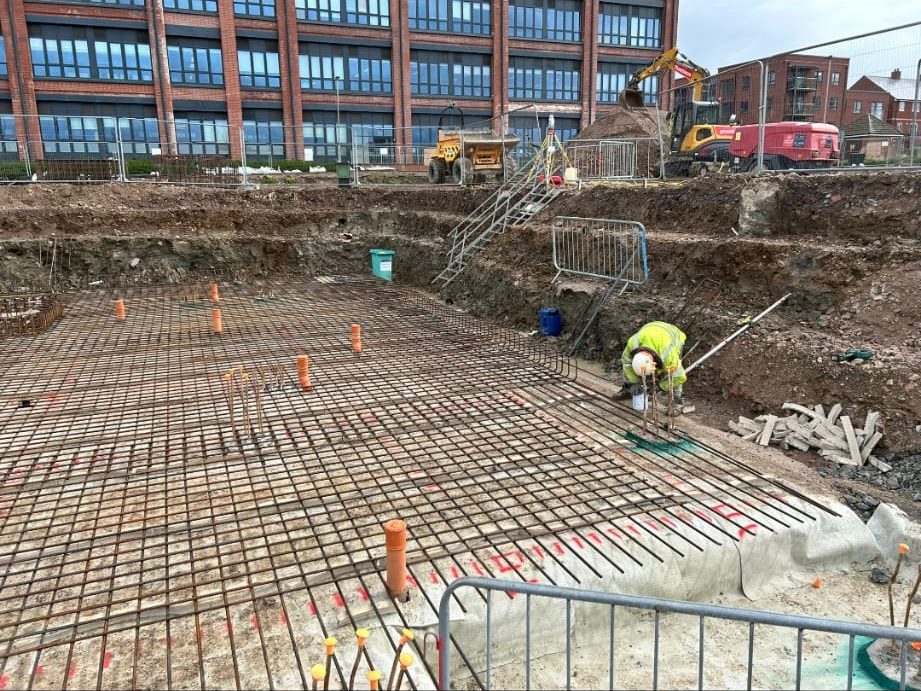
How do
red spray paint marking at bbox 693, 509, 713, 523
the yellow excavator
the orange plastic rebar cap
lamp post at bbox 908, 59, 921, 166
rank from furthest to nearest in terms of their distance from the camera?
the yellow excavator → lamp post at bbox 908, 59, 921, 166 → red spray paint marking at bbox 693, 509, 713, 523 → the orange plastic rebar cap

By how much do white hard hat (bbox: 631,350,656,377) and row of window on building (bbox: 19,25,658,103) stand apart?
25.3 metres

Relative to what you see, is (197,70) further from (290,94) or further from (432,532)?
(432,532)

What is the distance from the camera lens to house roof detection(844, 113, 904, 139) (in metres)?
10.1

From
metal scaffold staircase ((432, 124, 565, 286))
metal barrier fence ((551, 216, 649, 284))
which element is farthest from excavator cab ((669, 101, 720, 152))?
metal barrier fence ((551, 216, 649, 284))

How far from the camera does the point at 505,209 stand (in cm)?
1647

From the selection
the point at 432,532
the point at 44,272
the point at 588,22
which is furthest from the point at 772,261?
the point at 588,22

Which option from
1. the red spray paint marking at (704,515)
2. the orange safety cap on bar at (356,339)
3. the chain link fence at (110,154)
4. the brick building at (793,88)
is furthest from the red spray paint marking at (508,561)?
the chain link fence at (110,154)

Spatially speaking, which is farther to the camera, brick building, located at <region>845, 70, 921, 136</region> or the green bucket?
the green bucket

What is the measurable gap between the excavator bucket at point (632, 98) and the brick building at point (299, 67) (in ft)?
22.1

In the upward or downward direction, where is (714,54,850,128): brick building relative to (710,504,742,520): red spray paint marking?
upward

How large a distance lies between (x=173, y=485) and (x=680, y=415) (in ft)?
19.1

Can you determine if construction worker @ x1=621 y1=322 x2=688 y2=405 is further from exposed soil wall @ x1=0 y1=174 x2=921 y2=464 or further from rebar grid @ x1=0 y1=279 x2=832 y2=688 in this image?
exposed soil wall @ x1=0 y1=174 x2=921 y2=464

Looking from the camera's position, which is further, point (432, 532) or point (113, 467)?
point (113, 467)

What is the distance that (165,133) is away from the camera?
26.6 meters
